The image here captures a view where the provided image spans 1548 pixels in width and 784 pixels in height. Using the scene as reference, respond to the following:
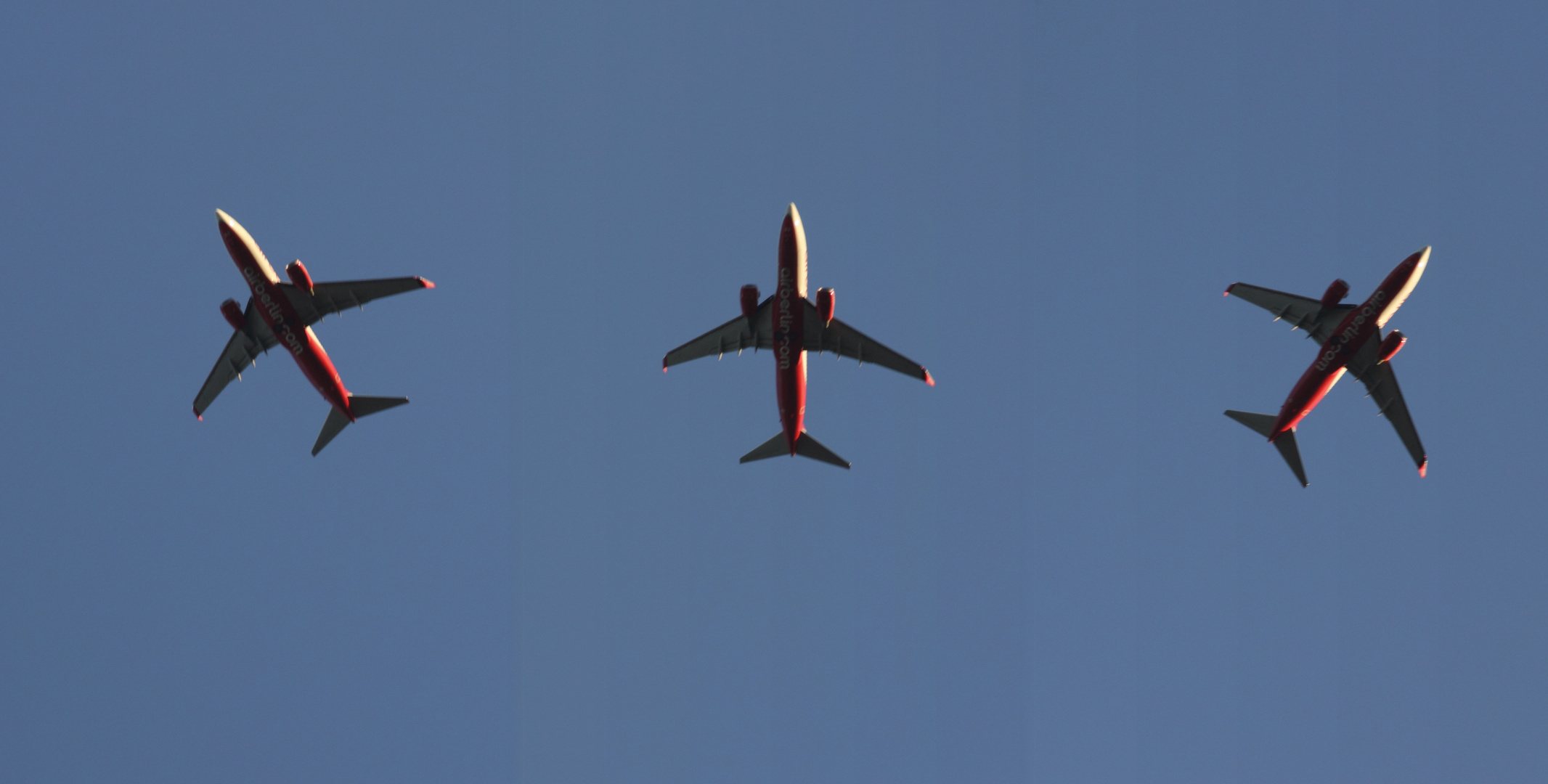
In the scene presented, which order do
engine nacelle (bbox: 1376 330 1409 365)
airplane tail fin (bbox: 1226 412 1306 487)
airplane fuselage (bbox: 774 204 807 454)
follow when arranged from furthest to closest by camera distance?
airplane tail fin (bbox: 1226 412 1306 487) → engine nacelle (bbox: 1376 330 1409 365) → airplane fuselage (bbox: 774 204 807 454)

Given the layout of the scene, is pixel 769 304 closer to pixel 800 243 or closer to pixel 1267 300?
pixel 800 243

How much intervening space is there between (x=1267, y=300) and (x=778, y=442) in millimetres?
24992

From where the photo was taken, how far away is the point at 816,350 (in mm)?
46156

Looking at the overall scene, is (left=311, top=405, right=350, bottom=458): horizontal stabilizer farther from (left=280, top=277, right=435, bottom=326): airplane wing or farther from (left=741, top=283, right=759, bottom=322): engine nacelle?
(left=741, top=283, right=759, bottom=322): engine nacelle

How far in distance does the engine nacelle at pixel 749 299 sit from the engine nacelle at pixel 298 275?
19372 mm

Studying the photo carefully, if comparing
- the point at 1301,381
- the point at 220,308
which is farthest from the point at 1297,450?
the point at 220,308

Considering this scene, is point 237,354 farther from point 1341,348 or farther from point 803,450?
point 1341,348

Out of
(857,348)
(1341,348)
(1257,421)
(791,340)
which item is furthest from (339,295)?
(1341,348)

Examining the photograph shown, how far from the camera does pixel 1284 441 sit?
4791 cm

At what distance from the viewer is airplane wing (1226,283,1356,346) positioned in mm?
46531

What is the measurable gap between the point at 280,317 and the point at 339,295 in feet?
8.69

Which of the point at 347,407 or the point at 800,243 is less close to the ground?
the point at 800,243

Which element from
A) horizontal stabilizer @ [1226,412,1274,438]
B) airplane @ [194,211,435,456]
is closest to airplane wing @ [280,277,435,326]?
airplane @ [194,211,435,456]

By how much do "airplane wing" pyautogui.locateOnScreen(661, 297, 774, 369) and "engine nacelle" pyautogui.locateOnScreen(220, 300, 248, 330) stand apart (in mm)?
19899
